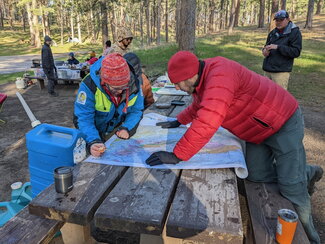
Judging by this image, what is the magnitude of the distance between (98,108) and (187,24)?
6184 millimetres

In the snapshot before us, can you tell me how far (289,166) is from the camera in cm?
218

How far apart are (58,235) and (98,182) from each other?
0.72 metres

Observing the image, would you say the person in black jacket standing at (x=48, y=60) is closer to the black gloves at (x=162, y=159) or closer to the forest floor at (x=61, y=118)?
the forest floor at (x=61, y=118)

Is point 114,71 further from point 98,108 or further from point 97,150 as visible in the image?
point 97,150

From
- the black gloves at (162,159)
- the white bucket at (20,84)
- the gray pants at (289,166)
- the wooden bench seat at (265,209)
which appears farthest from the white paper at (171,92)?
the white bucket at (20,84)

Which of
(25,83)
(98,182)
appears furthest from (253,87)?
(25,83)

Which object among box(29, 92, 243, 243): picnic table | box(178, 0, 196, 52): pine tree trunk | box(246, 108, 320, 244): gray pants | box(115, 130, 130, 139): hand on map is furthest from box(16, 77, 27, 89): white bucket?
box(246, 108, 320, 244): gray pants

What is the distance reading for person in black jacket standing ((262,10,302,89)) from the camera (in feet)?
15.9

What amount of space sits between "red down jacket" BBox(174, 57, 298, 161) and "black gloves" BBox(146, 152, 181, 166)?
0.04 metres

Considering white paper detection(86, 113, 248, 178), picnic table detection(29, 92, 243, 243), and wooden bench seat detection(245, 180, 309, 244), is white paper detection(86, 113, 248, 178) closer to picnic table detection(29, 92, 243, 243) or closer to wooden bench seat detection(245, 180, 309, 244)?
picnic table detection(29, 92, 243, 243)

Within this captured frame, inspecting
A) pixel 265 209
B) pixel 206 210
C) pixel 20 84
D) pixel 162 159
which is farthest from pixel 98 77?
pixel 20 84

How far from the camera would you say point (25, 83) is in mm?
10664

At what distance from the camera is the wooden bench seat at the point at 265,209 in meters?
1.62

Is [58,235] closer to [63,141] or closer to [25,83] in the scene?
[63,141]
